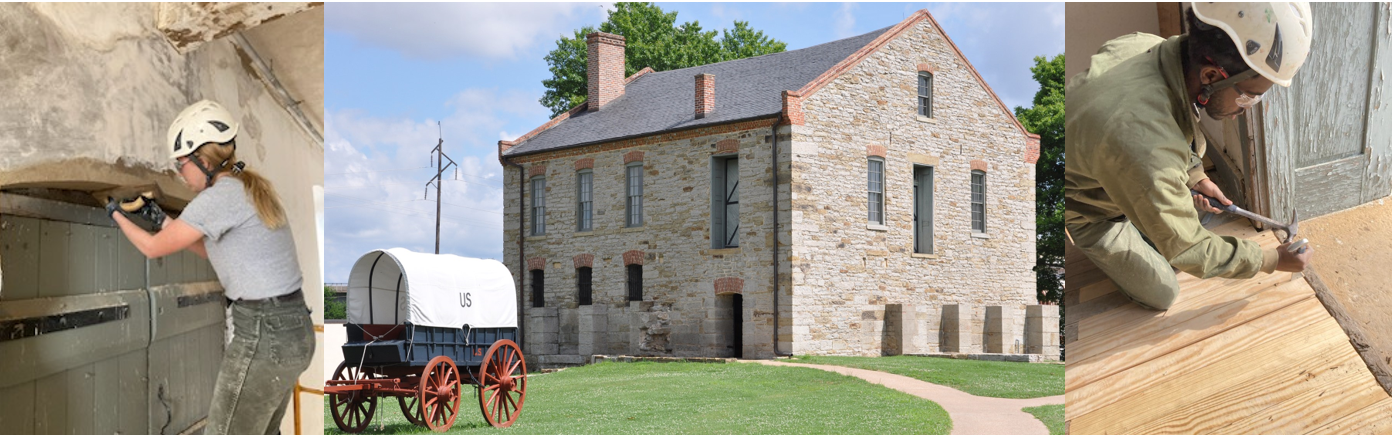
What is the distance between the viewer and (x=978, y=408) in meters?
3.26

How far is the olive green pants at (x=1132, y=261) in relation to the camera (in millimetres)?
1779

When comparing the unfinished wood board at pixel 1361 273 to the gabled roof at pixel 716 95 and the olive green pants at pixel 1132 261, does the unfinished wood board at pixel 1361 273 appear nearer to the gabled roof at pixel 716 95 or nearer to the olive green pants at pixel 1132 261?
the olive green pants at pixel 1132 261

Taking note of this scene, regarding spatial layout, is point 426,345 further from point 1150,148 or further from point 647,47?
point 1150,148

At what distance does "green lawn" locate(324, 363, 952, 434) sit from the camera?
3006 mm

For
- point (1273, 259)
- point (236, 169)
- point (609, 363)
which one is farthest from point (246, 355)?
point (1273, 259)

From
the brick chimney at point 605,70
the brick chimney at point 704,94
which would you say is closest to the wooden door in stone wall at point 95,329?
the brick chimney at point 605,70

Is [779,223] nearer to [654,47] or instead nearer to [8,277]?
[654,47]

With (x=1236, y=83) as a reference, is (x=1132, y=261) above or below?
below

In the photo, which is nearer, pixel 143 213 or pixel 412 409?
pixel 143 213

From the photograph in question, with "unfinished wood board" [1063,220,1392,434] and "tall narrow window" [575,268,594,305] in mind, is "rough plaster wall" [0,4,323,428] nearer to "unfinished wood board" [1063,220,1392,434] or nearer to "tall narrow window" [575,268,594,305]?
"tall narrow window" [575,268,594,305]

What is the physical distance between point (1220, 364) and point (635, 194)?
1762mm

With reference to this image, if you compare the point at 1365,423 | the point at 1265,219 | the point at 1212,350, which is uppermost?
the point at 1265,219

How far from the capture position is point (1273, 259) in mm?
1661

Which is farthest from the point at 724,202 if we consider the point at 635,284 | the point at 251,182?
the point at 251,182
